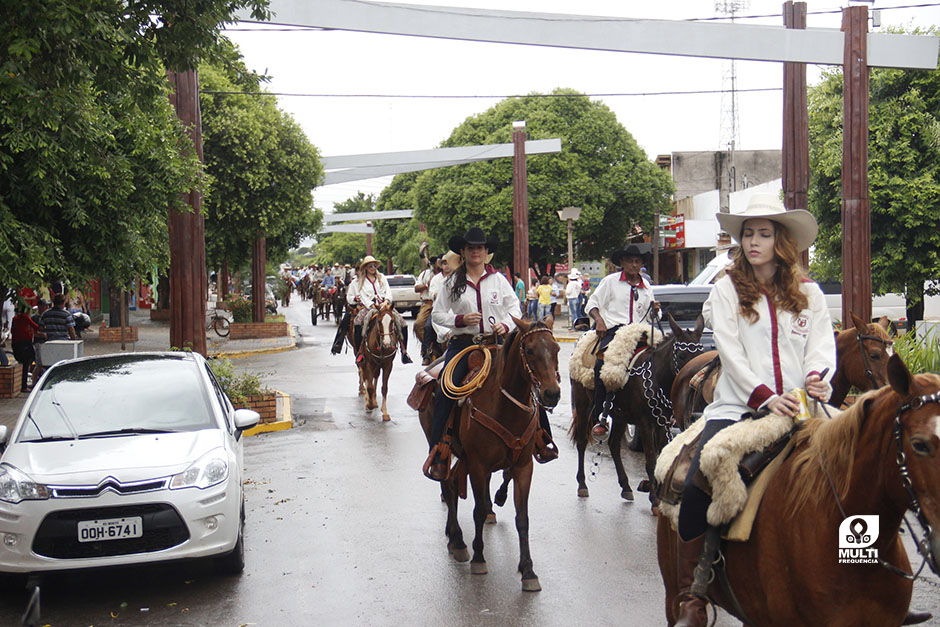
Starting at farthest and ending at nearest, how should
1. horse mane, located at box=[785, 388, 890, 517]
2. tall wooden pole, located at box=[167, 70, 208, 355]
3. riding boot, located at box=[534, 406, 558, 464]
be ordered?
tall wooden pole, located at box=[167, 70, 208, 355] < riding boot, located at box=[534, 406, 558, 464] < horse mane, located at box=[785, 388, 890, 517]

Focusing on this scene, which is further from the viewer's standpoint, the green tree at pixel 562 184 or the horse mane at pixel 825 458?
the green tree at pixel 562 184

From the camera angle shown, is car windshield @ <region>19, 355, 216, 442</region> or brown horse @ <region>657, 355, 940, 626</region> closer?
brown horse @ <region>657, 355, 940, 626</region>

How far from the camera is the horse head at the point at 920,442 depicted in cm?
316

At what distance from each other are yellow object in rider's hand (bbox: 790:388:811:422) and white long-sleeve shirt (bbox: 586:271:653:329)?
18.8ft

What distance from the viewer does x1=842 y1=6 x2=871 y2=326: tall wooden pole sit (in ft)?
40.5

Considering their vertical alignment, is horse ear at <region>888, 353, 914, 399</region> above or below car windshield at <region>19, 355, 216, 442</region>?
above

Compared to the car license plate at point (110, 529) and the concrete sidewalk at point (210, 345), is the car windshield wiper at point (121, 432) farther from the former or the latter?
the concrete sidewalk at point (210, 345)

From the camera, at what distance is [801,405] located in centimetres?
403

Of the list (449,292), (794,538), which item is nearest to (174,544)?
(449,292)

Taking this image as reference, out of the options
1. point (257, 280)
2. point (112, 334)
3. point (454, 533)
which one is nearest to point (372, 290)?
point (454, 533)

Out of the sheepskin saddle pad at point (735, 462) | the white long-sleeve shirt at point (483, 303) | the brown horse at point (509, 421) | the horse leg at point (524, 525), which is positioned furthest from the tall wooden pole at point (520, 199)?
the sheepskin saddle pad at point (735, 462)

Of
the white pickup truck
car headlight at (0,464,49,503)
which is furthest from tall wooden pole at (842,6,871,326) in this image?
the white pickup truck

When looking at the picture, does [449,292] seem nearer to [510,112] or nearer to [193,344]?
[193,344]

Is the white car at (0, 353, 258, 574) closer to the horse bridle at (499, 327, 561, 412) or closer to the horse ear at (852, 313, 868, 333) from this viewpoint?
the horse bridle at (499, 327, 561, 412)
